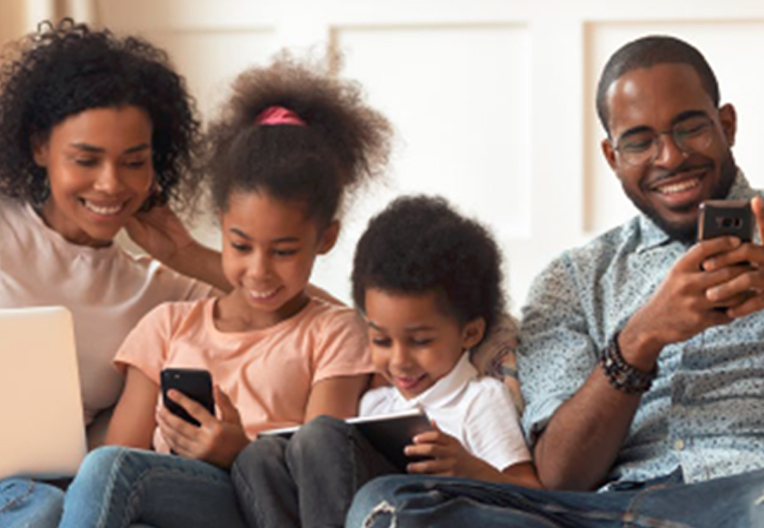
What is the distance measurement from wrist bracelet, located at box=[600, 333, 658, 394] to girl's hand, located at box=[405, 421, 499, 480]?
229 millimetres

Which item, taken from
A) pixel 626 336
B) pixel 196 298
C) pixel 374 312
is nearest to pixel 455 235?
pixel 374 312

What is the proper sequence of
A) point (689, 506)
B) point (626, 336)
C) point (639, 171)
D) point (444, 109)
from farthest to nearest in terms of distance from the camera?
1. point (444, 109)
2. point (639, 171)
3. point (626, 336)
4. point (689, 506)

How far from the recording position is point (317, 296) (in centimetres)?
251

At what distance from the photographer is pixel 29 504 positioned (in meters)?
1.96

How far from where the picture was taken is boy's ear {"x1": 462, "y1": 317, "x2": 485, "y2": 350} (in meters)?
2.18

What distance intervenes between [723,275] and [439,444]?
1.45 ft

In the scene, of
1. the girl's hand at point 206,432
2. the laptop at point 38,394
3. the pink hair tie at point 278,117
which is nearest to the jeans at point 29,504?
the laptop at point 38,394

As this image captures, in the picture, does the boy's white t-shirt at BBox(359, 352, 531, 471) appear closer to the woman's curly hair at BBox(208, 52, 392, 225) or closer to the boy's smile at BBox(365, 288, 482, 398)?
the boy's smile at BBox(365, 288, 482, 398)

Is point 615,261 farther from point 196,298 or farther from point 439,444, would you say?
point 196,298

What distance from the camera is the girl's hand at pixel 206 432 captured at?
79.5 inches

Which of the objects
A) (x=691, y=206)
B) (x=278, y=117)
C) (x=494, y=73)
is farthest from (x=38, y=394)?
(x=494, y=73)

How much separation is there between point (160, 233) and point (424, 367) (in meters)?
0.65

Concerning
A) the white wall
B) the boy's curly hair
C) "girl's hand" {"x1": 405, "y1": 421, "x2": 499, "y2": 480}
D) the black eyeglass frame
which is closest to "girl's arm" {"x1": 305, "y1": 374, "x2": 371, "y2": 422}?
the boy's curly hair

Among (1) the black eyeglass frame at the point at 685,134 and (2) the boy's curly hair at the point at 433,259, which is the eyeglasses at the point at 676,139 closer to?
(1) the black eyeglass frame at the point at 685,134
